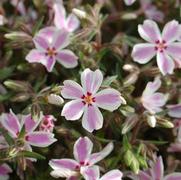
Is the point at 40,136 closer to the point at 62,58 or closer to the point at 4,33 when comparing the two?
the point at 62,58

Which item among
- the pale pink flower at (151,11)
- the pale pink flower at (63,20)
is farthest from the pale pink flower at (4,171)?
the pale pink flower at (151,11)

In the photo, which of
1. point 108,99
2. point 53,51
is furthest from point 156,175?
point 53,51

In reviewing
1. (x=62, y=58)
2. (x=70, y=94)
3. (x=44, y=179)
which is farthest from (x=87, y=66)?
(x=44, y=179)

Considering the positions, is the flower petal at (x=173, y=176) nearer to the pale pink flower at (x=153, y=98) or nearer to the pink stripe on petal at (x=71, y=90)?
the pale pink flower at (x=153, y=98)

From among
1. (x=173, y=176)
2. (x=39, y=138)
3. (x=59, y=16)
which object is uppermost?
(x=59, y=16)

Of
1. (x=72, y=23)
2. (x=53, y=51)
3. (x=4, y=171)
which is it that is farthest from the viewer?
(x=72, y=23)

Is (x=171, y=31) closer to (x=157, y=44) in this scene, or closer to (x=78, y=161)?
(x=157, y=44)

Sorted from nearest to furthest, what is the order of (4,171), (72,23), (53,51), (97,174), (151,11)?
(97,174), (4,171), (53,51), (72,23), (151,11)
